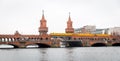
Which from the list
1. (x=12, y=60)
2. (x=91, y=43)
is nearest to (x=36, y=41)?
(x=91, y=43)

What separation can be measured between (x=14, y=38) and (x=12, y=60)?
87.1 m

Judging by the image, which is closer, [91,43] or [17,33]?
[17,33]

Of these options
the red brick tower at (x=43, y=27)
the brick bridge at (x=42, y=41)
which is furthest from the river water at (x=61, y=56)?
the red brick tower at (x=43, y=27)

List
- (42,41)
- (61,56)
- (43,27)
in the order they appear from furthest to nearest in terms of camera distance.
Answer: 1. (43,27)
2. (42,41)
3. (61,56)

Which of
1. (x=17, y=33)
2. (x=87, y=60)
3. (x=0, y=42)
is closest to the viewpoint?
(x=87, y=60)

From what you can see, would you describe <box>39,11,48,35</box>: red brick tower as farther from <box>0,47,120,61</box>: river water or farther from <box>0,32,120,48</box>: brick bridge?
<box>0,47,120,61</box>: river water

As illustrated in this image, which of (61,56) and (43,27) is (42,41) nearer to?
(43,27)

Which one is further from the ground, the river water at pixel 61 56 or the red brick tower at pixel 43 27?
the red brick tower at pixel 43 27

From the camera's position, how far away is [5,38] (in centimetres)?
16488

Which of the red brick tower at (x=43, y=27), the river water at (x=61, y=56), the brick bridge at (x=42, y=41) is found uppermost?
the red brick tower at (x=43, y=27)

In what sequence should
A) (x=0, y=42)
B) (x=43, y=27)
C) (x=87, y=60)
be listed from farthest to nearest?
(x=43, y=27), (x=0, y=42), (x=87, y=60)

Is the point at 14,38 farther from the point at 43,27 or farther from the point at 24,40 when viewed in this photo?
the point at 43,27

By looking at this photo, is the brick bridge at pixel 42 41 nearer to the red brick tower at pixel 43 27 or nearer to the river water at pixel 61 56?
the red brick tower at pixel 43 27

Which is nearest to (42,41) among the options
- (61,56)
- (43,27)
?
(43,27)
